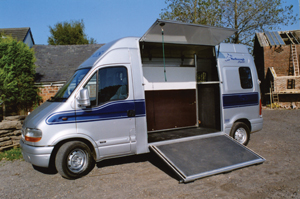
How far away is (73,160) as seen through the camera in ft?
15.3

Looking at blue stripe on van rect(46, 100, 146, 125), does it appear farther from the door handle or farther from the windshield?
the windshield

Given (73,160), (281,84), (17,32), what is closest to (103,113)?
(73,160)

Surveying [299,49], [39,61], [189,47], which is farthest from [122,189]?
[299,49]

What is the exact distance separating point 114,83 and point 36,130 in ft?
5.82

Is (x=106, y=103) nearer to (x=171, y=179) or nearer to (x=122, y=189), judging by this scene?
(x=122, y=189)

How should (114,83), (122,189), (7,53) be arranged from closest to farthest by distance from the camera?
(122,189), (114,83), (7,53)

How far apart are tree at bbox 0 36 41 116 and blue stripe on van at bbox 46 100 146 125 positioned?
5.86 meters

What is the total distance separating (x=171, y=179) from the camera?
15.2 ft

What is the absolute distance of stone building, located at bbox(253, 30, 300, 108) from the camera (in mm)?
17562

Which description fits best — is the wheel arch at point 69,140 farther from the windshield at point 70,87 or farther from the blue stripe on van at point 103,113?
the windshield at point 70,87

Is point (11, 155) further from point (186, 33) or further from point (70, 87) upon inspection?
point (186, 33)

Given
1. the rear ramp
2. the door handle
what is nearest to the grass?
the door handle

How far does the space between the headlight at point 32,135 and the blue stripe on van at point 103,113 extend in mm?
264

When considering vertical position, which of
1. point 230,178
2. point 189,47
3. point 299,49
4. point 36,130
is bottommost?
point 230,178
